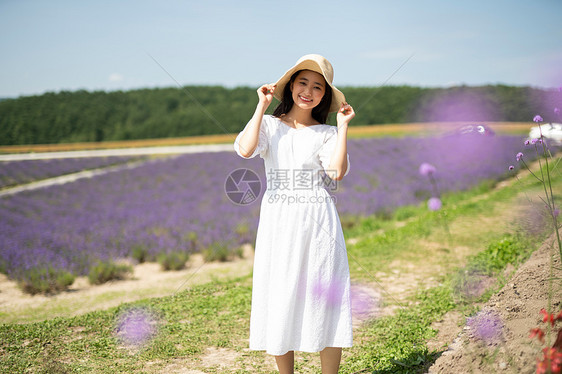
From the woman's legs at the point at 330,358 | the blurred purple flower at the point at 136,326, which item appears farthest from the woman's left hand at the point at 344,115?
the blurred purple flower at the point at 136,326

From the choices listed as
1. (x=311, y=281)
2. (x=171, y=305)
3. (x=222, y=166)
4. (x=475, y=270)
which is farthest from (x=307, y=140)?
(x=222, y=166)

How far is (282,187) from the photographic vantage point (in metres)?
2.26

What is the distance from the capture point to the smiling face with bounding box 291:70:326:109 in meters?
2.30

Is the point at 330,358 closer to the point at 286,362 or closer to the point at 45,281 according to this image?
the point at 286,362

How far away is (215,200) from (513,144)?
10729mm

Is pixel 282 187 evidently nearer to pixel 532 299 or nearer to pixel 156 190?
pixel 532 299

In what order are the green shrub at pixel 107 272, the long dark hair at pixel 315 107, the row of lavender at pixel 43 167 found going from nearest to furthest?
1. the long dark hair at pixel 315 107
2. the green shrub at pixel 107 272
3. the row of lavender at pixel 43 167

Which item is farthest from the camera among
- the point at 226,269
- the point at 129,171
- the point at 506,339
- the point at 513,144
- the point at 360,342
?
the point at 513,144

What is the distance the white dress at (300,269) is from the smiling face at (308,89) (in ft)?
0.77

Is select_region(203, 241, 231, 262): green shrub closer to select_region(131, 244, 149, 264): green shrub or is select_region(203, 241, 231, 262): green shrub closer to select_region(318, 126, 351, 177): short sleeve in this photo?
select_region(131, 244, 149, 264): green shrub

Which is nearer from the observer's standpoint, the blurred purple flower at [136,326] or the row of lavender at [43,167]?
the blurred purple flower at [136,326]

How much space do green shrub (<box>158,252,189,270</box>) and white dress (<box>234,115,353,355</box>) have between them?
11.3 feet

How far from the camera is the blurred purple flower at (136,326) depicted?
10.8 feet

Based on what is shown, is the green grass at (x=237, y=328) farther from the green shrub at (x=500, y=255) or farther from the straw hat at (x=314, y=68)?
the straw hat at (x=314, y=68)
